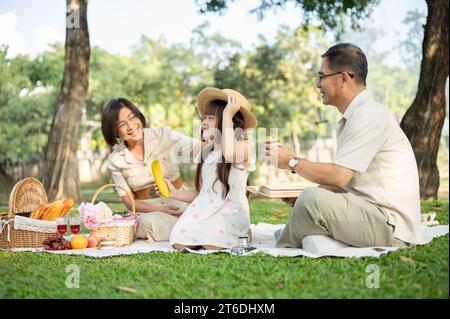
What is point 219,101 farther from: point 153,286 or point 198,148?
point 153,286

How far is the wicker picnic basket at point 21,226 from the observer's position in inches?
202

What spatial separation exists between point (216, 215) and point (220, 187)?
23 cm

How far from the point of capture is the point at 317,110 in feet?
88.0

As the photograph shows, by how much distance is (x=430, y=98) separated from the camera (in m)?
10.4

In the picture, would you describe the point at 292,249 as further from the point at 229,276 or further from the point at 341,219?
the point at 229,276

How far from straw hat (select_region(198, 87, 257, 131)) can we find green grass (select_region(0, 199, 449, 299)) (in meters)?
1.16

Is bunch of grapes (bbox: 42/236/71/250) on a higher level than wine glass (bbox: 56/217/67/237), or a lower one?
lower

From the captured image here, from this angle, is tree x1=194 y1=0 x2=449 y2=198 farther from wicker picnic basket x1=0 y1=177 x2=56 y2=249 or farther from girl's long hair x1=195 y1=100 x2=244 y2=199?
wicker picnic basket x1=0 y1=177 x2=56 y2=249

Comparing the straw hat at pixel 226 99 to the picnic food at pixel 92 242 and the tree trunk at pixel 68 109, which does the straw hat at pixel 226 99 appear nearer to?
the picnic food at pixel 92 242

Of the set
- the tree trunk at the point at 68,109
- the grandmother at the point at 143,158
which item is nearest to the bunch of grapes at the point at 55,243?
the grandmother at the point at 143,158

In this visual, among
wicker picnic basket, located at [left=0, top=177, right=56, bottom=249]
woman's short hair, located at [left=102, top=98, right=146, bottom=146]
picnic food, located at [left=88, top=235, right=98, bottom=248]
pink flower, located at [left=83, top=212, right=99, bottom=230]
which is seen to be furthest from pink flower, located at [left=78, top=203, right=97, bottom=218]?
woman's short hair, located at [left=102, top=98, right=146, bottom=146]

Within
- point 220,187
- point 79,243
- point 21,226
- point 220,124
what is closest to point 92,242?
point 79,243

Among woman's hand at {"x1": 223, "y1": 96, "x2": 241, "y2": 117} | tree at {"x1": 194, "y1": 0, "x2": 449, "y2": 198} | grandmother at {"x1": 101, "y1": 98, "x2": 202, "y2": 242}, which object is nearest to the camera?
woman's hand at {"x1": 223, "y1": 96, "x2": 241, "y2": 117}

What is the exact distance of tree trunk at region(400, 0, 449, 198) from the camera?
1038 cm
